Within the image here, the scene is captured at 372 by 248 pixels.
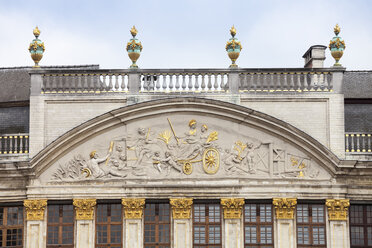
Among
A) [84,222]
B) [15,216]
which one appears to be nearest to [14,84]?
[15,216]

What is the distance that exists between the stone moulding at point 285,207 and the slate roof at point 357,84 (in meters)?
5.44

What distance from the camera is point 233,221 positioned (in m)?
32.6

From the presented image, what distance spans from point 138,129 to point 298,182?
561 cm

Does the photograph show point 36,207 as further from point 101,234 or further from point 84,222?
point 101,234

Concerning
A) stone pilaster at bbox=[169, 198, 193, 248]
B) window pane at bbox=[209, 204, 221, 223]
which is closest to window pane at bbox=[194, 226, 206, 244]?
stone pilaster at bbox=[169, 198, 193, 248]

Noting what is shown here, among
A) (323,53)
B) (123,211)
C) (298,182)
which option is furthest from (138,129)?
(323,53)

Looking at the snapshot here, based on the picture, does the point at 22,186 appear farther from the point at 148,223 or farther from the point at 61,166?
the point at 148,223

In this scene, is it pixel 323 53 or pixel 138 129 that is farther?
pixel 323 53

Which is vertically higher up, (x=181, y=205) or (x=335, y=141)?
(x=335, y=141)

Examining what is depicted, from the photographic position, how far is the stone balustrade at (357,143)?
33.2m

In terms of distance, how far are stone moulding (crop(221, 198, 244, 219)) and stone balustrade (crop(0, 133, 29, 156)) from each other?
6.91 m

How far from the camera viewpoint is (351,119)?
113 feet

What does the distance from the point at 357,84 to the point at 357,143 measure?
160 inches

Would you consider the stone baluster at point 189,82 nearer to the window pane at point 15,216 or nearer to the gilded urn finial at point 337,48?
the gilded urn finial at point 337,48
